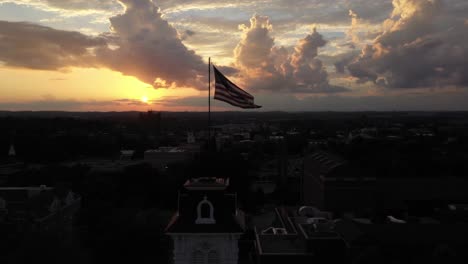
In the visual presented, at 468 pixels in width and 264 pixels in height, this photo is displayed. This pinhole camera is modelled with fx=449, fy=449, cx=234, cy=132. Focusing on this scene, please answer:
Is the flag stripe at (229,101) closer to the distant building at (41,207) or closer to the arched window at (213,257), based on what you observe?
the arched window at (213,257)

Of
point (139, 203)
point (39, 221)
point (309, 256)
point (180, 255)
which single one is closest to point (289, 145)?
point (139, 203)

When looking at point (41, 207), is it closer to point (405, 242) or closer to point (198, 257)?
point (198, 257)

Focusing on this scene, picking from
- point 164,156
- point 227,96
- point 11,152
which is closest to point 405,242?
point 227,96

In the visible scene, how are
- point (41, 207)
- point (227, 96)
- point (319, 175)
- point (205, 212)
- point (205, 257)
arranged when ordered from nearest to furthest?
point (205, 257), point (205, 212), point (227, 96), point (41, 207), point (319, 175)

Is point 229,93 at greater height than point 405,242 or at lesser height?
greater

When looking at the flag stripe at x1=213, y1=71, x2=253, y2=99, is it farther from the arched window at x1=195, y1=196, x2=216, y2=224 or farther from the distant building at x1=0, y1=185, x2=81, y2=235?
the distant building at x1=0, y1=185, x2=81, y2=235

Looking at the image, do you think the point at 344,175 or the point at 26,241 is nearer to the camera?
the point at 26,241

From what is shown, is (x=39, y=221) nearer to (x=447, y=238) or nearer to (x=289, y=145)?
(x=447, y=238)

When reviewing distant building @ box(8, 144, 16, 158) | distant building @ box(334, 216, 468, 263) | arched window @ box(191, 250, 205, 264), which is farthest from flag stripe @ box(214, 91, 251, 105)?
distant building @ box(8, 144, 16, 158)
